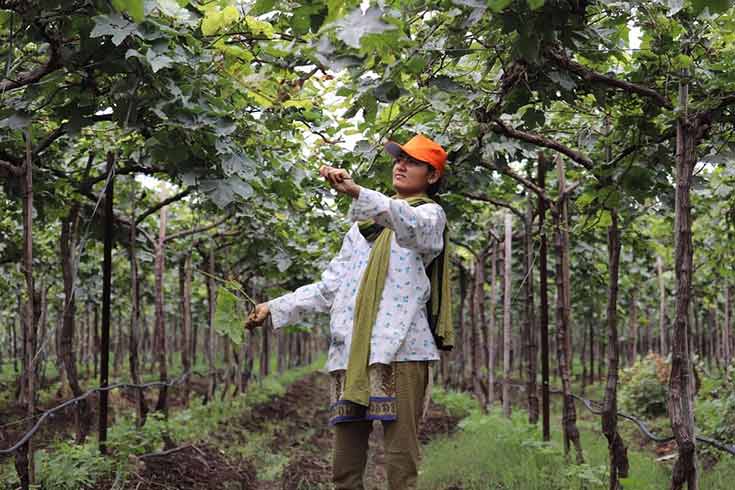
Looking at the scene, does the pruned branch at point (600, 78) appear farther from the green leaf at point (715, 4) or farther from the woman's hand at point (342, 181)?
the woman's hand at point (342, 181)

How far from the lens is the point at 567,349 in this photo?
5.75m

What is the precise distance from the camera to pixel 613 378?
4.13 m

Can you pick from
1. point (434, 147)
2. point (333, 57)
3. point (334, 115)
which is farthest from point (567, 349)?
point (333, 57)

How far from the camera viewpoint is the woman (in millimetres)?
2963

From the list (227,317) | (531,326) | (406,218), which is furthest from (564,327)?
(406,218)

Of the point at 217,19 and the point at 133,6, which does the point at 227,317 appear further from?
the point at 133,6

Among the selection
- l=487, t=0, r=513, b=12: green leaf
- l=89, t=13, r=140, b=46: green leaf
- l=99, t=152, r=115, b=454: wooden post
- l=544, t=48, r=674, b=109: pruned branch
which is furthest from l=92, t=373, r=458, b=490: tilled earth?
l=487, t=0, r=513, b=12: green leaf

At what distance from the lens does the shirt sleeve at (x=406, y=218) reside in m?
2.73

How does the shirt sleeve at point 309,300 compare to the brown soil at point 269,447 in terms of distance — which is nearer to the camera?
the shirt sleeve at point 309,300

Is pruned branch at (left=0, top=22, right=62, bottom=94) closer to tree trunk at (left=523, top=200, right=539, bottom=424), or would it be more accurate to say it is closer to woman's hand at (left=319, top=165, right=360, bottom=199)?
woman's hand at (left=319, top=165, right=360, bottom=199)

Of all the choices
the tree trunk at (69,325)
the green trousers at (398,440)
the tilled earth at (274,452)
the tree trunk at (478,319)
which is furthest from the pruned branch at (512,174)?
the tree trunk at (478,319)

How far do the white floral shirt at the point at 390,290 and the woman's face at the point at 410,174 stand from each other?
0.22 m

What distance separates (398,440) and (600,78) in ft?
5.91

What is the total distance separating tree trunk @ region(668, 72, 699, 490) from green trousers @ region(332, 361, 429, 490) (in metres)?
1.11
